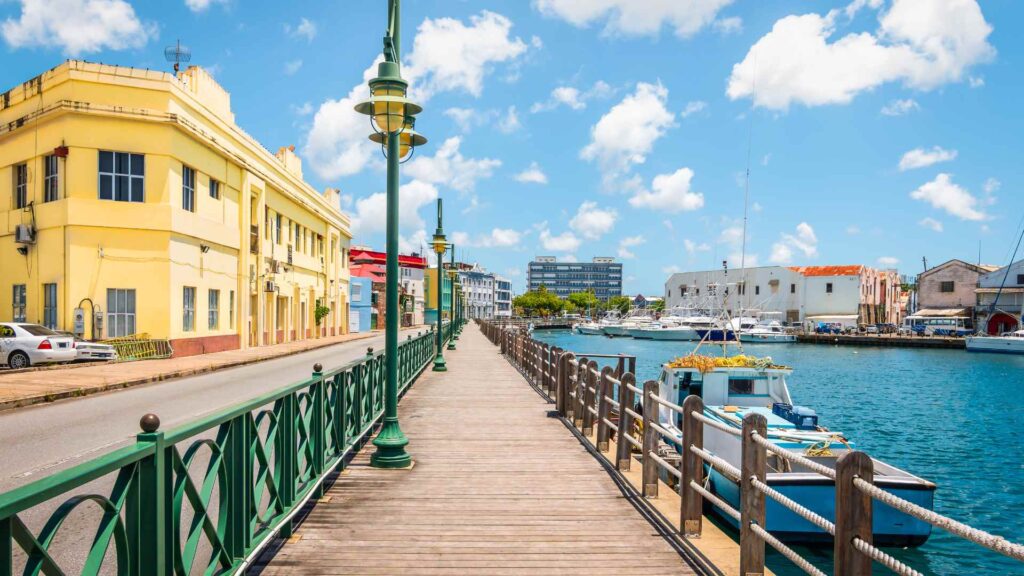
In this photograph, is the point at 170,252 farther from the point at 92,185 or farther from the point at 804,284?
the point at 804,284

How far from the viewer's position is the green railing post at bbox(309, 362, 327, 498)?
6621mm

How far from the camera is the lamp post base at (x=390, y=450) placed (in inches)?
326

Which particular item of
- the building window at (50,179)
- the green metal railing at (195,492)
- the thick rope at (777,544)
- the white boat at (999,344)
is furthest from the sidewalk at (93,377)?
the white boat at (999,344)

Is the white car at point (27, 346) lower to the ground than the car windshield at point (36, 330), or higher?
lower

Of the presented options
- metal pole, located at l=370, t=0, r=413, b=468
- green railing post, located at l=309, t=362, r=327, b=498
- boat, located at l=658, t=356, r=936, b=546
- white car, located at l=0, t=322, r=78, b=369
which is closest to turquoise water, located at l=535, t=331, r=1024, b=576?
boat, located at l=658, t=356, r=936, b=546

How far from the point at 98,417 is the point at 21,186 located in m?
17.2

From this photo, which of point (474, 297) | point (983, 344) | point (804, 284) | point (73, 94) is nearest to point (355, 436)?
point (73, 94)

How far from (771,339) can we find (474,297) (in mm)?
98146

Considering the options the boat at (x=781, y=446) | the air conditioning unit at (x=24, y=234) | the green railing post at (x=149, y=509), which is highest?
the air conditioning unit at (x=24, y=234)

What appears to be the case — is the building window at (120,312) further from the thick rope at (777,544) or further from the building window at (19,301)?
the thick rope at (777,544)

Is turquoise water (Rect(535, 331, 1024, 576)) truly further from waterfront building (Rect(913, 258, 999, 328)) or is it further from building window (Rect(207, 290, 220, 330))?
waterfront building (Rect(913, 258, 999, 328))

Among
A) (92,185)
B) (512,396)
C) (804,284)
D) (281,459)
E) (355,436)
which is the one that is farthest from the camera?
(804,284)

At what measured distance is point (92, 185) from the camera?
23.4 metres

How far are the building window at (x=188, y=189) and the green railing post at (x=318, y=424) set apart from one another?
22.3 m
